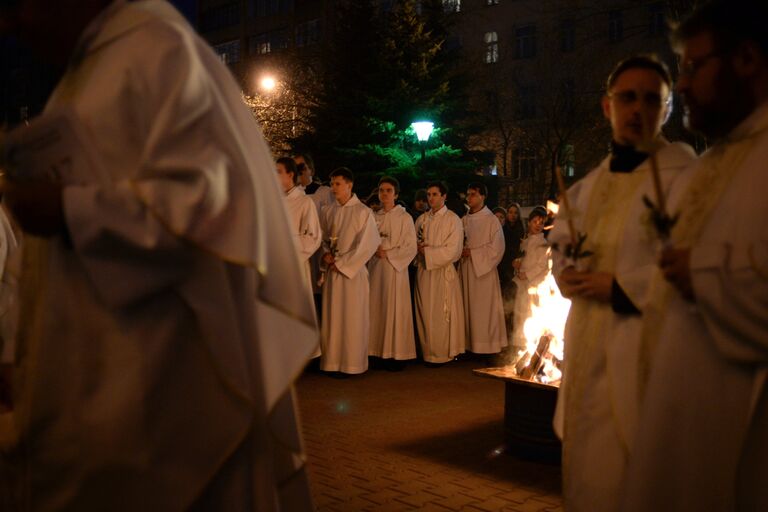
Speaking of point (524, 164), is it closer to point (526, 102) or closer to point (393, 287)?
point (526, 102)

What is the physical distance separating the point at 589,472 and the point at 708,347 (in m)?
1.03

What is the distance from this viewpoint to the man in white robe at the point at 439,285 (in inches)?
465

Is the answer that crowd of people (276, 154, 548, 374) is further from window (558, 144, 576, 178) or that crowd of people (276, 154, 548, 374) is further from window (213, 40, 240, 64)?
window (213, 40, 240, 64)

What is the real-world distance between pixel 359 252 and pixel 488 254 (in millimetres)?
2777

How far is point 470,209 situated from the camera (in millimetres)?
12914

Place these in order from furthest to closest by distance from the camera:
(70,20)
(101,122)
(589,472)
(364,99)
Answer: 1. (364,99)
2. (589,472)
3. (70,20)
4. (101,122)

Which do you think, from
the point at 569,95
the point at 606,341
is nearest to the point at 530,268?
the point at 606,341

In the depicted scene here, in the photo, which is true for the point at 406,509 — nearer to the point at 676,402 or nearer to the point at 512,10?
the point at 676,402

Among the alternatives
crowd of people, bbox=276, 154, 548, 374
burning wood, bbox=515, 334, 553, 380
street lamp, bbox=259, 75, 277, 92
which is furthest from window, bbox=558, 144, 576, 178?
burning wood, bbox=515, 334, 553, 380

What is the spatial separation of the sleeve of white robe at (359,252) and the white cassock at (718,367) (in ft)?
26.4

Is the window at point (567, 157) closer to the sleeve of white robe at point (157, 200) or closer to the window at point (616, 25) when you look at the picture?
the window at point (616, 25)

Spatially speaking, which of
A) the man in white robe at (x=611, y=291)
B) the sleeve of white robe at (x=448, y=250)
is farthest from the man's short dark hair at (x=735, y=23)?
the sleeve of white robe at (x=448, y=250)

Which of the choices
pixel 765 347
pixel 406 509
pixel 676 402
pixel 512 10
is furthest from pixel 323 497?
pixel 512 10

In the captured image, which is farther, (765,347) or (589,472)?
(589,472)
